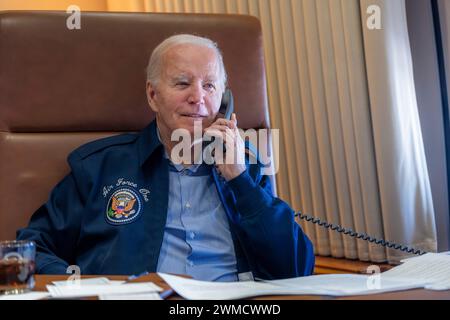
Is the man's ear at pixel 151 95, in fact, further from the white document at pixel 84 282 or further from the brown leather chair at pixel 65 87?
the white document at pixel 84 282

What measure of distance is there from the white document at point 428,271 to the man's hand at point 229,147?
0.52 meters

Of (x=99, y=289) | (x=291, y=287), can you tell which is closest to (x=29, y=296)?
(x=99, y=289)

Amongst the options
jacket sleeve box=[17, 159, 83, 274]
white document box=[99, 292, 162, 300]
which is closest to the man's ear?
jacket sleeve box=[17, 159, 83, 274]

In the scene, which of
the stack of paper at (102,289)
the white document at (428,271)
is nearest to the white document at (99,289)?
the stack of paper at (102,289)

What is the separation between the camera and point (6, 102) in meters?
1.56

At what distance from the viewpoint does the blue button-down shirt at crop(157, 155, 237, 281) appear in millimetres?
1397

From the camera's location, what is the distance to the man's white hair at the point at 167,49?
5.13 feet

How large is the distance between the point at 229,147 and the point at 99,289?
29.0 inches

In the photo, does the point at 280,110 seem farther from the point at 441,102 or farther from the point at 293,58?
the point at 441,102

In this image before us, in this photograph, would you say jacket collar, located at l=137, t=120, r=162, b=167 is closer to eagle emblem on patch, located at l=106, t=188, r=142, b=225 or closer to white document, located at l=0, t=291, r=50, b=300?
eagle emblem on patch, located at l=106, t=188, r=142, b=225

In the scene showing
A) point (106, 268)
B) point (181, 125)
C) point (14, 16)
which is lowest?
point (106, 268)

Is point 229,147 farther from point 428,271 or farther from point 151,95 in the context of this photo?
point 428,271
